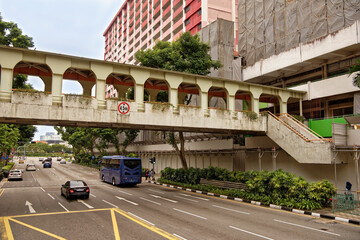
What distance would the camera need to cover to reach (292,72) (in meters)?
33.3

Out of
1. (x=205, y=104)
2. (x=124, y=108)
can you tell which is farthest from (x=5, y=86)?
(x=205, y=104)

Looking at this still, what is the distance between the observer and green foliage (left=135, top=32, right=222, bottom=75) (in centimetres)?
2903

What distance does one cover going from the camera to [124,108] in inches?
737

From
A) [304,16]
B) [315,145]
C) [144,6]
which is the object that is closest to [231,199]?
[315,145]

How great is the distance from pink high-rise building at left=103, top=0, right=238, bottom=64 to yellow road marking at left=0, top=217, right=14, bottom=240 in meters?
47.0

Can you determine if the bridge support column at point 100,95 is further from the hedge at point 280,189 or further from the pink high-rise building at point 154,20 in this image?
the pink high-rise building at point 154,20

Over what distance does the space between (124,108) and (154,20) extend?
201ft

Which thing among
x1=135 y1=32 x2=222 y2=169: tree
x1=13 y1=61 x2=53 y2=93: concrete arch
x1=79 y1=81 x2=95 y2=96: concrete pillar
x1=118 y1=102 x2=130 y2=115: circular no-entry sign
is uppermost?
x1=135 y1=32 x2=222 y2=169: tree

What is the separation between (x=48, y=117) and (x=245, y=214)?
12.8 m

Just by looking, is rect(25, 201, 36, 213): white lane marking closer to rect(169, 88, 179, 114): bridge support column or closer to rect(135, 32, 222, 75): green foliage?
rect(169, 88, 179, 114): bridge support column

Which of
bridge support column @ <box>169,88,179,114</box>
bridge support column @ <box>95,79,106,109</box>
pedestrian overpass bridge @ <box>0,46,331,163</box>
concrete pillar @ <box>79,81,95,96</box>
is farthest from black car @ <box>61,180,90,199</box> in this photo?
bridge support column @ <box>169,88,179,114</box>

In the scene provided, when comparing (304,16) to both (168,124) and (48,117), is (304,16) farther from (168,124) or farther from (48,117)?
(48,117)

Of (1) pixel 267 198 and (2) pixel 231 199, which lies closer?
(1) pixel 267 198

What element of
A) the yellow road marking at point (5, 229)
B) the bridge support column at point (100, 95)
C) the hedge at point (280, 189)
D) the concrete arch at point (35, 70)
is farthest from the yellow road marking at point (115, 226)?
the concrete arch at point (35, 70)
